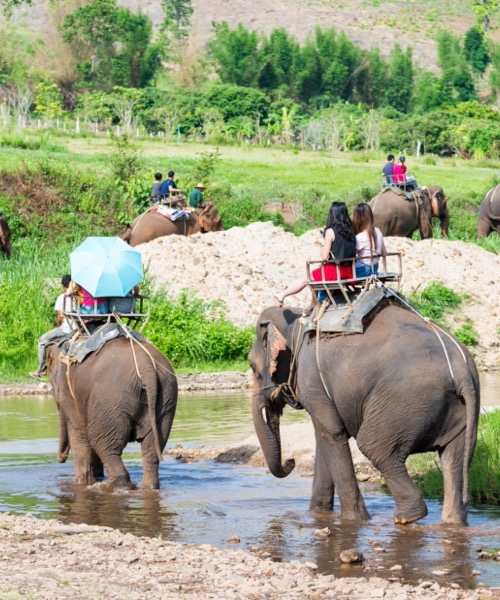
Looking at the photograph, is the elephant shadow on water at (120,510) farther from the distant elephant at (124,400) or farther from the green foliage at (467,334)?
the green foliage at (467,334)

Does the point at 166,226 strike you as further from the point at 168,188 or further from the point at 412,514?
the point at 412,514

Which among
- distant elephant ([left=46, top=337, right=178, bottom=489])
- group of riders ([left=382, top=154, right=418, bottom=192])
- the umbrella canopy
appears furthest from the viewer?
group of riders ([left=382, top=154, right=418, bottom=192])

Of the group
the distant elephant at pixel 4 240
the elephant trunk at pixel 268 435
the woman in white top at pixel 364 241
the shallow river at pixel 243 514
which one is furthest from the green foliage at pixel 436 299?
the woman in white top at pixel 364 241

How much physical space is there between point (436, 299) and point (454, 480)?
53.7 ft

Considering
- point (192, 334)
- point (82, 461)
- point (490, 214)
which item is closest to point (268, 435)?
point (82, 461)

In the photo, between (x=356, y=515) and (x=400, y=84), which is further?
(x=400, y=84)

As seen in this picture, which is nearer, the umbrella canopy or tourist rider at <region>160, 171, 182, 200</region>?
the umbrella canopy

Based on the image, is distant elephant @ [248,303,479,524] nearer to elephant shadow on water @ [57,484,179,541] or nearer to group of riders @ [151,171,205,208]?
elephant shadow on water @ [57,484,179,541]

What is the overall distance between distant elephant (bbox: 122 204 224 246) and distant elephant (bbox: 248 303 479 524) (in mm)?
18369

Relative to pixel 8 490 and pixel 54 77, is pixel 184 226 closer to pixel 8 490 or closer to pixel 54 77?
pixel 8 490

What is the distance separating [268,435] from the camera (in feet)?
36.9

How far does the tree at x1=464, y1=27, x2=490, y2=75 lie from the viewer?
122m

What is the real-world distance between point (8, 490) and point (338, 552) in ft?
13.3

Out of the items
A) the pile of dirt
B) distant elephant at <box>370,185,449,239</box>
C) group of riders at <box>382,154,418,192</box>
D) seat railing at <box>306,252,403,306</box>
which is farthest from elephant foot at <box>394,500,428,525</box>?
group of riders at <box>382,154,418,192</box>
